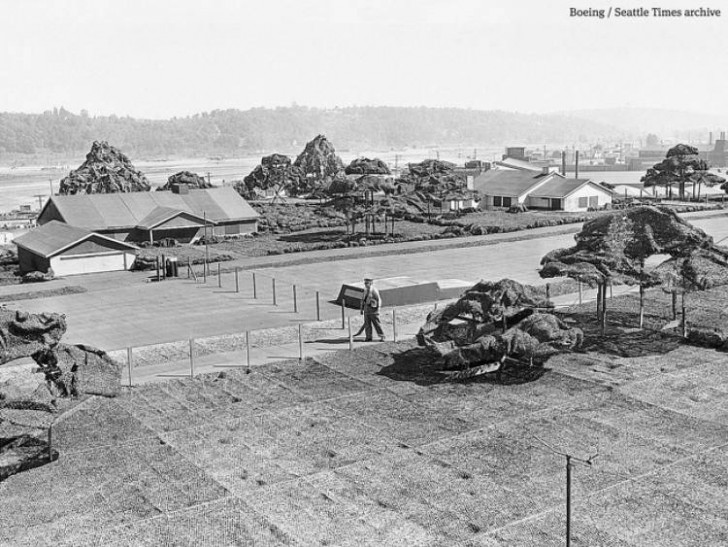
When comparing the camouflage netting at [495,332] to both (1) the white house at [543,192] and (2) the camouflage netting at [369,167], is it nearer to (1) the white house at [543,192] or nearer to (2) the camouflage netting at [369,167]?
(1) the white house at [543,192]

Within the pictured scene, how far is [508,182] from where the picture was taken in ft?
285

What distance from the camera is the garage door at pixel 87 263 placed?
49.9 m

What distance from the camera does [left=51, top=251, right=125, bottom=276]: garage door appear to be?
164 feet

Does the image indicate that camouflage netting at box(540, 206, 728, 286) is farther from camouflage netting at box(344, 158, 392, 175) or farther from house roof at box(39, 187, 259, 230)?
camouflage netting at box(344, 158, 392, 175)

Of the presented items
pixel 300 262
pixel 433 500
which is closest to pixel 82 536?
pixel 433 500

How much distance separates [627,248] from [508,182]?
57887mm

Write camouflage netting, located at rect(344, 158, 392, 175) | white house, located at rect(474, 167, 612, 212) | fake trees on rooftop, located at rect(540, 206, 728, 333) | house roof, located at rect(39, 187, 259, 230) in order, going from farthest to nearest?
camouflage netting, located at rect(344, 158, 392, 175), white house, located at rect(474, 167, 612, 212), house roof, located at rect(39, 187, 259, 230), fake trees on rooftop, located at rect(540, 206, 728, 333)


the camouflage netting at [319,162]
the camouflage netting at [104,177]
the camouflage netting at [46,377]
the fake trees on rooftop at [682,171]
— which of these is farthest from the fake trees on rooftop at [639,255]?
the camouflage netting at [319,162]

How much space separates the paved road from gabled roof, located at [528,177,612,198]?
80.0 feet

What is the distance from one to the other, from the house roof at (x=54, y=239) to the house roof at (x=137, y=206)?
435cm

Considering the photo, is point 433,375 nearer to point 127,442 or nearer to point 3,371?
point 127,442

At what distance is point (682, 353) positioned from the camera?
90.0ft

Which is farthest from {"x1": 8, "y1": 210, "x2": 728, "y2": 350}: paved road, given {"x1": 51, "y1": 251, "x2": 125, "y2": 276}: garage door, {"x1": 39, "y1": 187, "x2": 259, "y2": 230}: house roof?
{"x1": 39, "y1": 187, "x2": 259, "y2": 230}: house roof

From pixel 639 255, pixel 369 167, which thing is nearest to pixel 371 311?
pixel 639 255
